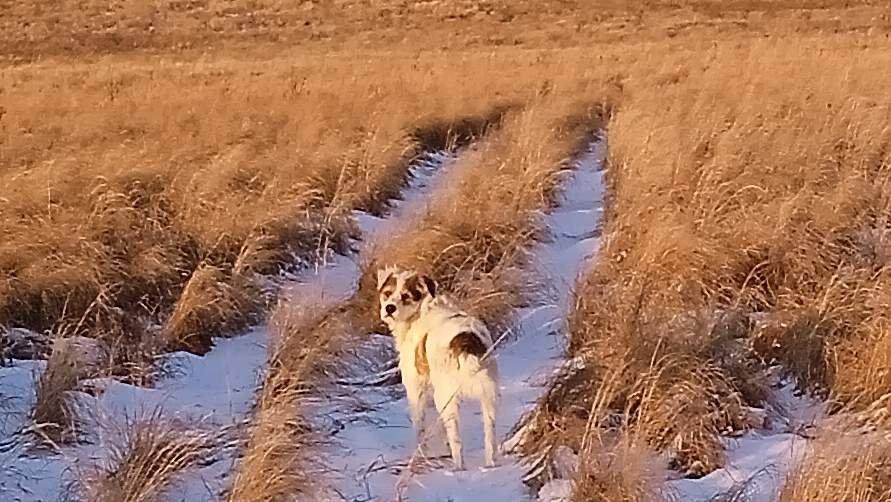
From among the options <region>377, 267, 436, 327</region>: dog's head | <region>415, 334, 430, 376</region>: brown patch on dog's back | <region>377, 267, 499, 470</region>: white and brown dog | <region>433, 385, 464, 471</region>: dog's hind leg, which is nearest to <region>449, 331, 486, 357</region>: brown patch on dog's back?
<region>377, 267, 499, 470</region>: white and brown dog

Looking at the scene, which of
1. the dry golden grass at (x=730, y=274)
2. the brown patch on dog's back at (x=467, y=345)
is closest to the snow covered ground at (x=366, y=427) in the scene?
the dry golden grass at (x=730, y=274)

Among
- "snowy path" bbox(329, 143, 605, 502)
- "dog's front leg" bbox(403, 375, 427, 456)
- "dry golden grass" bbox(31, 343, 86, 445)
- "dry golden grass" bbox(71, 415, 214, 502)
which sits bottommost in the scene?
"snowy path" bbox(329, 143, 605, 502)

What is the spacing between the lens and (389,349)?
20.6 feet

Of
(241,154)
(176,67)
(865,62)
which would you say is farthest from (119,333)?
(176,67)

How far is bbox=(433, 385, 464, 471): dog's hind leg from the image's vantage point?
4566 mm

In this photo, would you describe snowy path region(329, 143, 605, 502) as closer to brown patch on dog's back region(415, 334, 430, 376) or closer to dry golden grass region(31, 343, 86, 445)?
brown patch on dog's back region(415, 334, 430, 376)

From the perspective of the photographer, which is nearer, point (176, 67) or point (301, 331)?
point (301, 331)

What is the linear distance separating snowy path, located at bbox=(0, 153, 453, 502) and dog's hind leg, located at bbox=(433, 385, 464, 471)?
0.79 m

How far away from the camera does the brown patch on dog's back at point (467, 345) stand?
4.51 m

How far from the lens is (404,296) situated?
5.17 metres

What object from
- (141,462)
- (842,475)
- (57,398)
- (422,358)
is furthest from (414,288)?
(842,475)

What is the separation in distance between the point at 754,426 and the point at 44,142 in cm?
812

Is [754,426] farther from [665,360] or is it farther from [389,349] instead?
[389,349]

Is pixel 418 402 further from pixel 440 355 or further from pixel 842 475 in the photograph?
pixel 842 475
